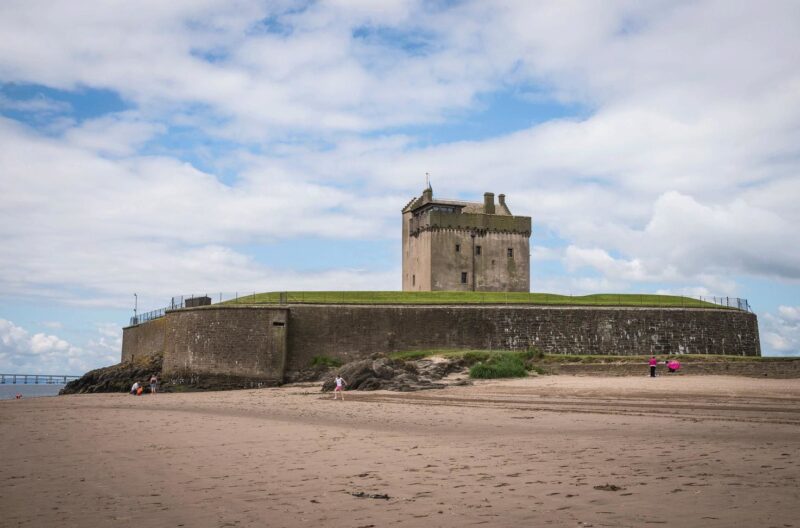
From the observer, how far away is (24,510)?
7996mm

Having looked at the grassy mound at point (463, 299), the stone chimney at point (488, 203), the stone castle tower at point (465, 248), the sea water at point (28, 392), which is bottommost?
the sea water at point (28, 392)

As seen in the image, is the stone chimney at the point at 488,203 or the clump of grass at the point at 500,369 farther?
the stone chimney at the point at 488,203

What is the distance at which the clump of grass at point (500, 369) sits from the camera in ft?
Result: 93.4

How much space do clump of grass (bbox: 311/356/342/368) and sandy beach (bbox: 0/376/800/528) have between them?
17715 millimetres

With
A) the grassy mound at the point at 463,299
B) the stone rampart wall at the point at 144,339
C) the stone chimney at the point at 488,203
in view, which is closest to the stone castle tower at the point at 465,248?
the stone chimney at the point at 488,203

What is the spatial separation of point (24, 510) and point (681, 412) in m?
12.5

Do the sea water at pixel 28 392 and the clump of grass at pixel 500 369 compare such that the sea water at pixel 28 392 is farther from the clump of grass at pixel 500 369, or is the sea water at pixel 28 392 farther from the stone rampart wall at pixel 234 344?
the clump of grass at pixel 500 369

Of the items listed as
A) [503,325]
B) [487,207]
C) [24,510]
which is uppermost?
[487,207]

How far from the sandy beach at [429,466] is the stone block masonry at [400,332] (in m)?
17.4

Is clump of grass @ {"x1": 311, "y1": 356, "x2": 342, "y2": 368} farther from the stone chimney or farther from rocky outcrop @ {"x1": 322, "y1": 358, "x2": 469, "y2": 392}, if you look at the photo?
the stone chimney

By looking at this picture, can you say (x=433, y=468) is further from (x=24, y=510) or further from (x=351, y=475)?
(x=24, y=510)

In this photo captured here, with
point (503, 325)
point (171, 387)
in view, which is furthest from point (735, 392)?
point (171, 387)

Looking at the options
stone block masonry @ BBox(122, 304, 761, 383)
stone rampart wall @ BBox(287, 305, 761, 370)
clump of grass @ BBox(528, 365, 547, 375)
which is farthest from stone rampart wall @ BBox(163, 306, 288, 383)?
clump of grass @ BBox(528, 365, 547, 375)

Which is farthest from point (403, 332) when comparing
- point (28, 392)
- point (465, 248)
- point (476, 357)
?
point (28, 392)
